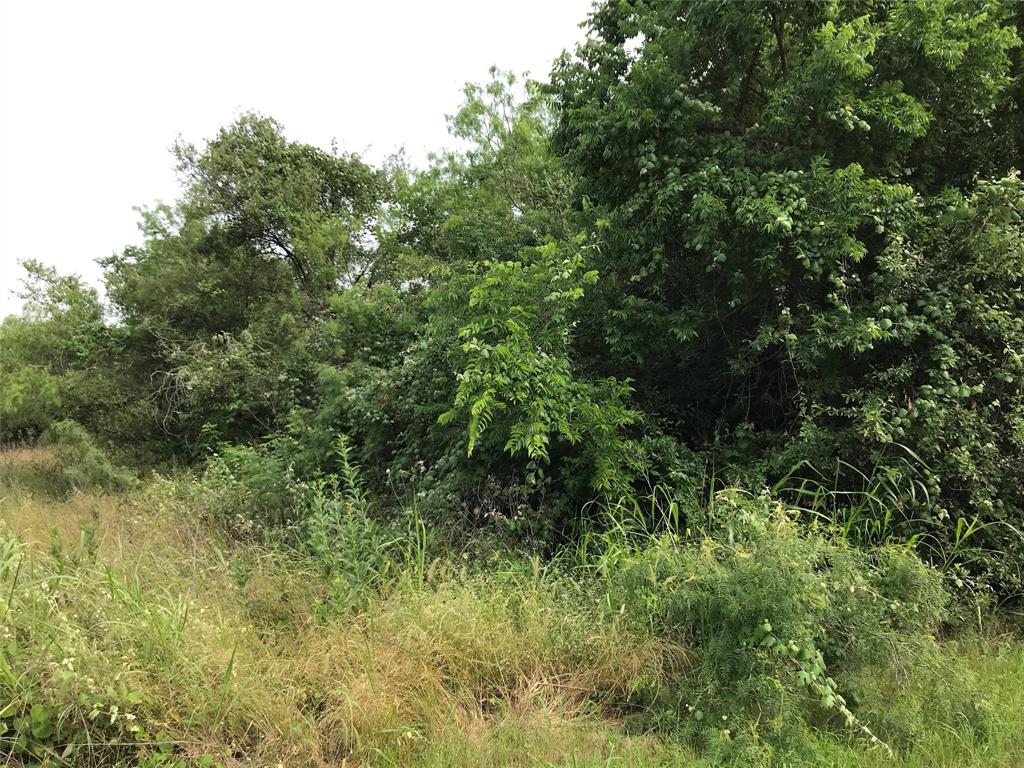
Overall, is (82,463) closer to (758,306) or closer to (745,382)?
(745,382)

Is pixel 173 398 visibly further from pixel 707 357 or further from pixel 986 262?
pixel 986 262

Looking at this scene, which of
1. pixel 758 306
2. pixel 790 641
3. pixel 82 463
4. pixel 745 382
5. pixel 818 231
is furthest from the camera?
pixel 82 463

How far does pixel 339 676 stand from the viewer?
9.21 ft

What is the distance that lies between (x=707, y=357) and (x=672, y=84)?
275 cm

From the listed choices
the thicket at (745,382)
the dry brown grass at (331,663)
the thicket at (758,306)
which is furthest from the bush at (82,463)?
the dry brown grass at (331,663)

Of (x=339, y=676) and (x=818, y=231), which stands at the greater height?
(x=818, y=231)

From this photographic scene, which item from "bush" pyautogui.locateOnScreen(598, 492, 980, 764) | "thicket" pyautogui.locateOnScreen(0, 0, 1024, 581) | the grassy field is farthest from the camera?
"thicket" pyautogui.locateOnScreen(0, 0, 1024, 581)

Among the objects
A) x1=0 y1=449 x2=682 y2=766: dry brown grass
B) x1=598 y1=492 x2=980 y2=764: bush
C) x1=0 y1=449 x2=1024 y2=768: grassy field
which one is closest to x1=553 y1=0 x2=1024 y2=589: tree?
x1=598 y1=492 x2=980 y2=764: bush

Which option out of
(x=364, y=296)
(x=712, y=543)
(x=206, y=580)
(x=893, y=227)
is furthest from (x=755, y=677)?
(x=364, y=296)

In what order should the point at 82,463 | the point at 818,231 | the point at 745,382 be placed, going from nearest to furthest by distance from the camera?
1. the point at 818,231
2. the point at 745,382
3. the point at 82,463

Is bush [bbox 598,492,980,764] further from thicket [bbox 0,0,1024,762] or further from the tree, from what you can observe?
the tree

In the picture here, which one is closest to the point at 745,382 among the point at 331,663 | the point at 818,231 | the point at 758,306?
the point at 758,306

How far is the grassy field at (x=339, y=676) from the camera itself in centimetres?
239

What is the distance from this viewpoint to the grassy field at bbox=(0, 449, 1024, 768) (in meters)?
2.39
